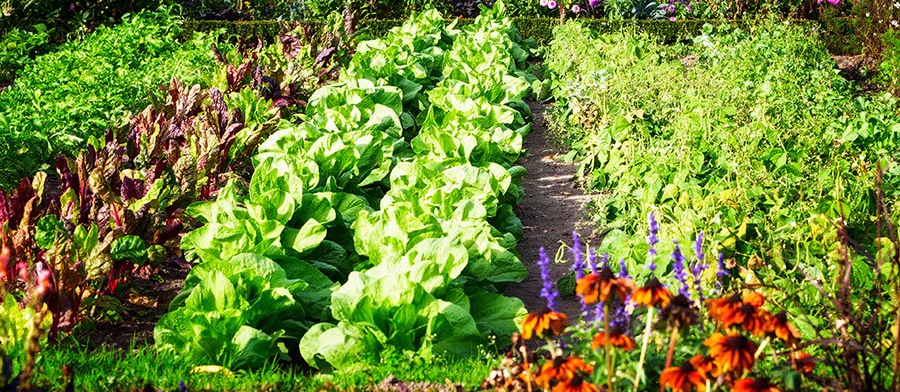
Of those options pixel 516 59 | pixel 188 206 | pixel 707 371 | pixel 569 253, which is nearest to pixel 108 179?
pixel 188 206

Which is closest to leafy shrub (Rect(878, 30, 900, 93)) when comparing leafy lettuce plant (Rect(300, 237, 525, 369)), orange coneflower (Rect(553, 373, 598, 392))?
leafy lettuce plant (Rect(300, 237, 525, 369))

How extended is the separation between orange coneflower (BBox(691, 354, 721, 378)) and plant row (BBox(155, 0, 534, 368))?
1298mm

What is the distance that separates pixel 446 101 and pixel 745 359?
5.06m

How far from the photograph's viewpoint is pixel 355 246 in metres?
4.46

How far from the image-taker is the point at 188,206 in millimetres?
4730

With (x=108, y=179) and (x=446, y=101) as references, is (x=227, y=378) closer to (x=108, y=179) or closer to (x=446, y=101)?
(x=108, y=179)

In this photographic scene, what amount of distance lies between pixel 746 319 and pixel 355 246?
2.38m

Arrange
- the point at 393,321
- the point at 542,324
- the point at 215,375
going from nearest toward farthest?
the point at 542,324
the point at 215,375
the point at 393,321

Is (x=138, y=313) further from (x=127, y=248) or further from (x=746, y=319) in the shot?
(x=746, y=319)

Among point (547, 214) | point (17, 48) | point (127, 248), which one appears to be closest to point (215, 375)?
point (127, 248)

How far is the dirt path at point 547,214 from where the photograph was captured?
15.9ft

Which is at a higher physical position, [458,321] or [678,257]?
[678,257]

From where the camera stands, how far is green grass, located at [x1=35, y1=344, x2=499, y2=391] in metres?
3.16

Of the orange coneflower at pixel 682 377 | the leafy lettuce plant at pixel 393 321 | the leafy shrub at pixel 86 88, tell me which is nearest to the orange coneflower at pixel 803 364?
the orange coneflower at pixel 682 377
